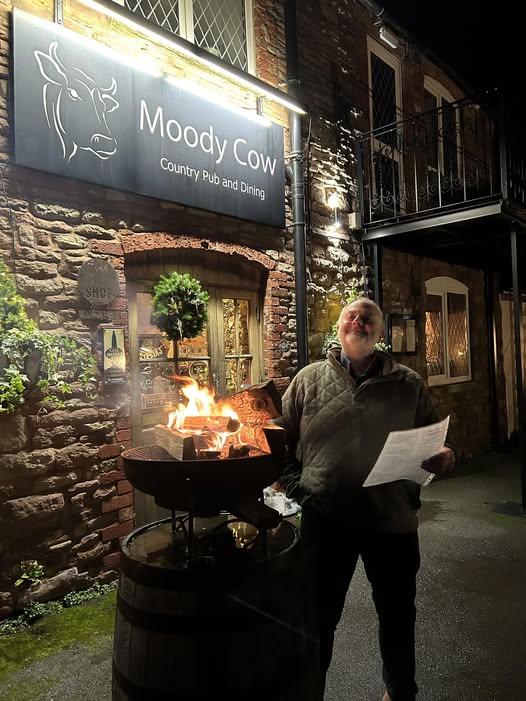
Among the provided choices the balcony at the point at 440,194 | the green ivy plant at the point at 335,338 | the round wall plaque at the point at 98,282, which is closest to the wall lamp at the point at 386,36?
the balcony at the point at 440,194

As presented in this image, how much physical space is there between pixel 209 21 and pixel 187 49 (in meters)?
1.19

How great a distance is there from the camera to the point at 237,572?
177 centimetres

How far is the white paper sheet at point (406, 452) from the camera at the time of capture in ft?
6.54

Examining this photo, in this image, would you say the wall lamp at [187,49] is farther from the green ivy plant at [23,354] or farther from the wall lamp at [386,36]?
Answer: the green ivy plant at [23,354]

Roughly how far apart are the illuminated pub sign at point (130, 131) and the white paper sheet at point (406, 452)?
119 inches

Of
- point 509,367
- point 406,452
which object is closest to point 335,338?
point 406,452

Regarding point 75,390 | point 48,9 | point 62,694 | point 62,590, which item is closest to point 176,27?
point 48,9

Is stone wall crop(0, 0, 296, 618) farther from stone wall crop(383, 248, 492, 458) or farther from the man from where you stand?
stone wall crop(383, 248, 492, 458)

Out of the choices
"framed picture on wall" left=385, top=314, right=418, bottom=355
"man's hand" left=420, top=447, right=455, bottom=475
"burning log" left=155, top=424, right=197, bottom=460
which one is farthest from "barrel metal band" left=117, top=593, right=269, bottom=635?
"framed picture on wall" left=385, top=314, right=418, bottom=355

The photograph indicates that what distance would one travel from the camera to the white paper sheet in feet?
6.54

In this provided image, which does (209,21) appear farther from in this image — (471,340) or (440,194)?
(471,340)

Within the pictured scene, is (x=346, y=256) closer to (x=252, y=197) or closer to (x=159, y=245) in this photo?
(x=252, y=197)

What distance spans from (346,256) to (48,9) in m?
3.94

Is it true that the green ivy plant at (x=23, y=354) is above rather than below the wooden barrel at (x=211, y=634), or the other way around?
above
